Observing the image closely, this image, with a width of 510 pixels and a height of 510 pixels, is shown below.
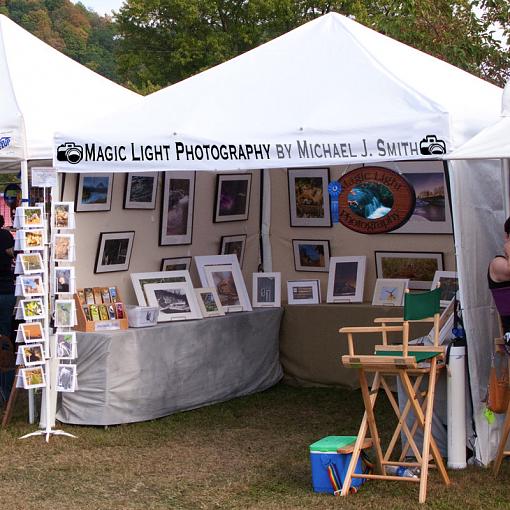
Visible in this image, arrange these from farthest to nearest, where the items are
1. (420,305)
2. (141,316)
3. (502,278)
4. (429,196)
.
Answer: (429,196)
(141,316)
(502,278)
(420,305)

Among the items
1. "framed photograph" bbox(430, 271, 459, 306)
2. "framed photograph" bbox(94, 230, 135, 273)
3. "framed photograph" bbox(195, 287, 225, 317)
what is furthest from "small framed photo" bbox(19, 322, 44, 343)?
"framed photograph" bbox(430, 271, 459, 306)

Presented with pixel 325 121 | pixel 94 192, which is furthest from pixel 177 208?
pixel 325 121

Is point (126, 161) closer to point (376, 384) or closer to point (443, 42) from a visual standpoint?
point (376, 384)

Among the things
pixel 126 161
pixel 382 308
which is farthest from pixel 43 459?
pixel 382 308

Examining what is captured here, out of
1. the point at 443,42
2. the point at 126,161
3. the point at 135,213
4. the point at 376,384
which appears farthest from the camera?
the point at 443,42

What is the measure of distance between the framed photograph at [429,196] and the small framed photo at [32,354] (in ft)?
10.5

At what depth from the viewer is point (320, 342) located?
329 inches

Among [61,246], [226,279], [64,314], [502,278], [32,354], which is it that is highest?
[61,246]

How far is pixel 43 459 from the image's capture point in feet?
20.1

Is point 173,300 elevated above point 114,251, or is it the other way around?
point 114,251

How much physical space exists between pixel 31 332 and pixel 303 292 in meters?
2.73

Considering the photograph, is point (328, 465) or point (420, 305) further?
point (328, 465)

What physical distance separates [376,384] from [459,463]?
0.68 m

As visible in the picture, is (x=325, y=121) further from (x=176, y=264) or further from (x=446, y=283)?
(x=176, y=264)
